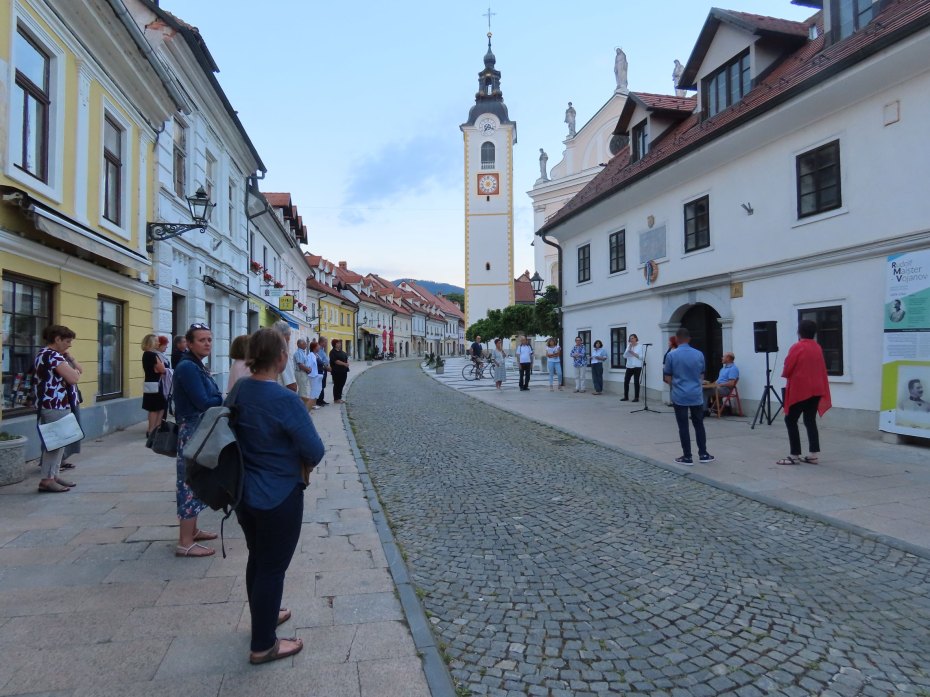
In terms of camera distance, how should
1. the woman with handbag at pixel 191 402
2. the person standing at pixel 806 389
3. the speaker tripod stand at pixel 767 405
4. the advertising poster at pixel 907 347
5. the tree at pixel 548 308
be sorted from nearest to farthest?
the woman with handbag at pixel 191 402
the person standing at pixel 806 389
the advertising poster at pixel 907 347
the speaker tripod stand at pixel 767 405
the tree at pixel 548 308

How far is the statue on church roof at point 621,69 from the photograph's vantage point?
115 feet

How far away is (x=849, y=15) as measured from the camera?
9648 mm

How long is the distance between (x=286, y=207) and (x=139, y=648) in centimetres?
2477

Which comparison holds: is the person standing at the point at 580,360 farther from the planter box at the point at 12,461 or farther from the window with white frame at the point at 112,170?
the planter box at the point at 12,461

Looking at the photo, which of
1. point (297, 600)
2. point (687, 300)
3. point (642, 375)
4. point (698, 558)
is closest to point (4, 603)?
point (297, 600)

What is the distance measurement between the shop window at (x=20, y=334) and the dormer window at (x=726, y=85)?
1377cm

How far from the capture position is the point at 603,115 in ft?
117

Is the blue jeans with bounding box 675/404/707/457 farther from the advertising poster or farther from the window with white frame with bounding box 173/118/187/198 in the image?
the window with white frame with bounding box 173/118/187/198

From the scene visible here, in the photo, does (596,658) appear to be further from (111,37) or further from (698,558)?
(111,37)

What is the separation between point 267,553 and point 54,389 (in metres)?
4.30

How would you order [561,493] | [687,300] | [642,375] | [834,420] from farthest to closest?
[642,375]
[687,300]
[834,420]
[561,493]

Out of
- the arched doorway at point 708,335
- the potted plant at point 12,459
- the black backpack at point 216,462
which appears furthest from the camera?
the arched doorway at point 708,335

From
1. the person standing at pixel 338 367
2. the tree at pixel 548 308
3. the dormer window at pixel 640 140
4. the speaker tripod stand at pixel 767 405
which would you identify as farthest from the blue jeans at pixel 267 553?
the tree at pixel 548 308

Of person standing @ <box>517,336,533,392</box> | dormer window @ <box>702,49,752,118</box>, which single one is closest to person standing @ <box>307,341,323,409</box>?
person standing @ <box>517,336,533,392</box>
